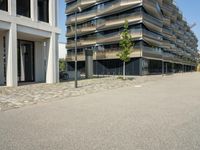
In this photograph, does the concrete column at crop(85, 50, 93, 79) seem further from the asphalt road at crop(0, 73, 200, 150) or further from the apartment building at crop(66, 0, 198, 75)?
the asphalt road at crop(0, 73, 200, 150)

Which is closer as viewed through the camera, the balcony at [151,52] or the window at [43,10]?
the window at [43,10]

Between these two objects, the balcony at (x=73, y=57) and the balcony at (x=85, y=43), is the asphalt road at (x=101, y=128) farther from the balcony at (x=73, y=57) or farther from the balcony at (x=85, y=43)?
the balcony at (x=73, y=57)

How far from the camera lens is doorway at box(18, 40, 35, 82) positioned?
2445 cm

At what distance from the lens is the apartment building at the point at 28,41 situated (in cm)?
1927

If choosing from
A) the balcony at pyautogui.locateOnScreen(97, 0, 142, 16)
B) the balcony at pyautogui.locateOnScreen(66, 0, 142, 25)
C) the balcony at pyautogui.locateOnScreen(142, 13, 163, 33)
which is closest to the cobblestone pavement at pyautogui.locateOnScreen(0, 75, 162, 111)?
the balcony at pyautogui.locateOnScreen(142, 13, 163, 33)

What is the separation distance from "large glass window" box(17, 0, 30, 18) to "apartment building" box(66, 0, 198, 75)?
2274cm

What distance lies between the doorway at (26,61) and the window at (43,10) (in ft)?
9.78

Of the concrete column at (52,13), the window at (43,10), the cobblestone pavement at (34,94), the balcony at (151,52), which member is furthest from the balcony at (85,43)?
the cobblestone pavement at (34,94)

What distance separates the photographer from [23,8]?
21797 millimetres

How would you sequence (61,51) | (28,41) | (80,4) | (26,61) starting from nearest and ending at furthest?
(28,41) < (26,61) < (80,4) < (61,51)

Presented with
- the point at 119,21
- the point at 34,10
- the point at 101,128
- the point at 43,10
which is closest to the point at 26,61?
the point at 43,10

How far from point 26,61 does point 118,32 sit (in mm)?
26727

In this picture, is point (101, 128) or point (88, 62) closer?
point (101, 128)

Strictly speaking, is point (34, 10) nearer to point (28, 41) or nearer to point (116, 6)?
point (28, 41)
